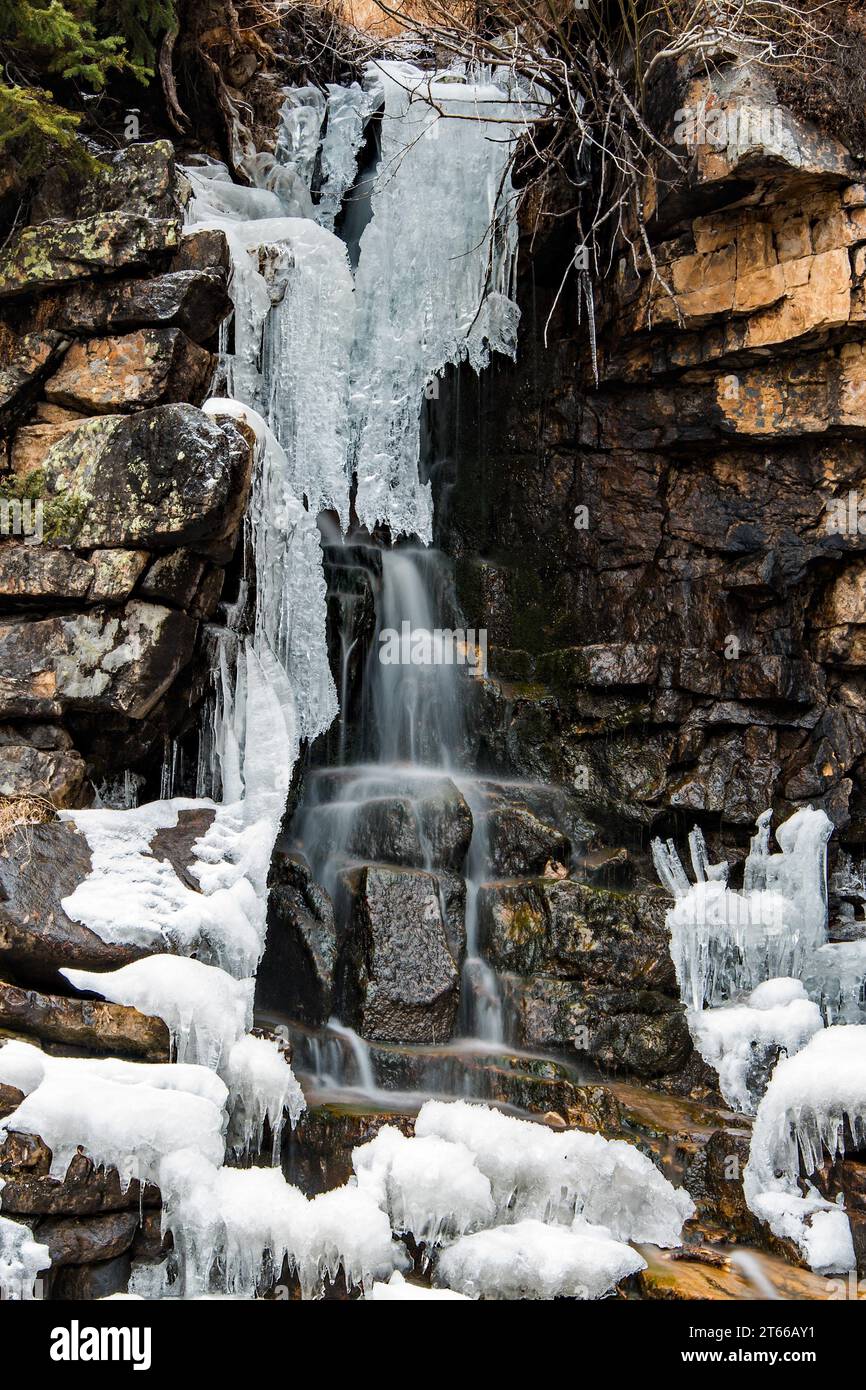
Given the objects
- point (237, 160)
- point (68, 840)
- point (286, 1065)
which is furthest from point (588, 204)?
point (286, 1065)

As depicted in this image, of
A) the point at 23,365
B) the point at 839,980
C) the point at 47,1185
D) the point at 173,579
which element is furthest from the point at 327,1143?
the point at 23,365

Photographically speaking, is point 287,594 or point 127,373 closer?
point 127,373

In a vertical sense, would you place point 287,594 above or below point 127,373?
below

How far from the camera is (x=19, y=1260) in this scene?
4.58 metres

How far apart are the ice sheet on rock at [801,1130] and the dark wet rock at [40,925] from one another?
3.41 m

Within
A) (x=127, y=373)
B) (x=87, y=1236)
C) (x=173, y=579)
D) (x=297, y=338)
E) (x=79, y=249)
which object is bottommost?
(x=87, y=1236)

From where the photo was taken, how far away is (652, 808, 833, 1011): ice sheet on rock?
7.86m

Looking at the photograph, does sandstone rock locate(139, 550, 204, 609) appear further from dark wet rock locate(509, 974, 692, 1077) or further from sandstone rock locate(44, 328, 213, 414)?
dark wet rock locate(509, 974, 692, 1077)

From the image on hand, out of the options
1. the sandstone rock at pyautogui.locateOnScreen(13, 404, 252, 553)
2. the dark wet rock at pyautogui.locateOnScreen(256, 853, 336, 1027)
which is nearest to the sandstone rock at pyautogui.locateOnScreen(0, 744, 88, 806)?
the sandstone rock at pyautogui.locateOnScreen(13, 404, 252, 553)

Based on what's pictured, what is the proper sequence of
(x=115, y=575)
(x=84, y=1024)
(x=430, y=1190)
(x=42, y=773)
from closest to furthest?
1. (x=84, y=1024)
2. (x=430, y=1190)
3. (x=42, y=773)
4. (x=115, y=575)

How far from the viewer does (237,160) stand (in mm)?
10117

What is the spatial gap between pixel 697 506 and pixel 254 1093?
6243 mm

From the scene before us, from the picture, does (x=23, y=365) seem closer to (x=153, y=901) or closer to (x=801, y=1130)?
(x=153, y=901)

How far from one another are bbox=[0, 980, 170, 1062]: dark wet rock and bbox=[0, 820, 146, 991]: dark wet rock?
0.18m
